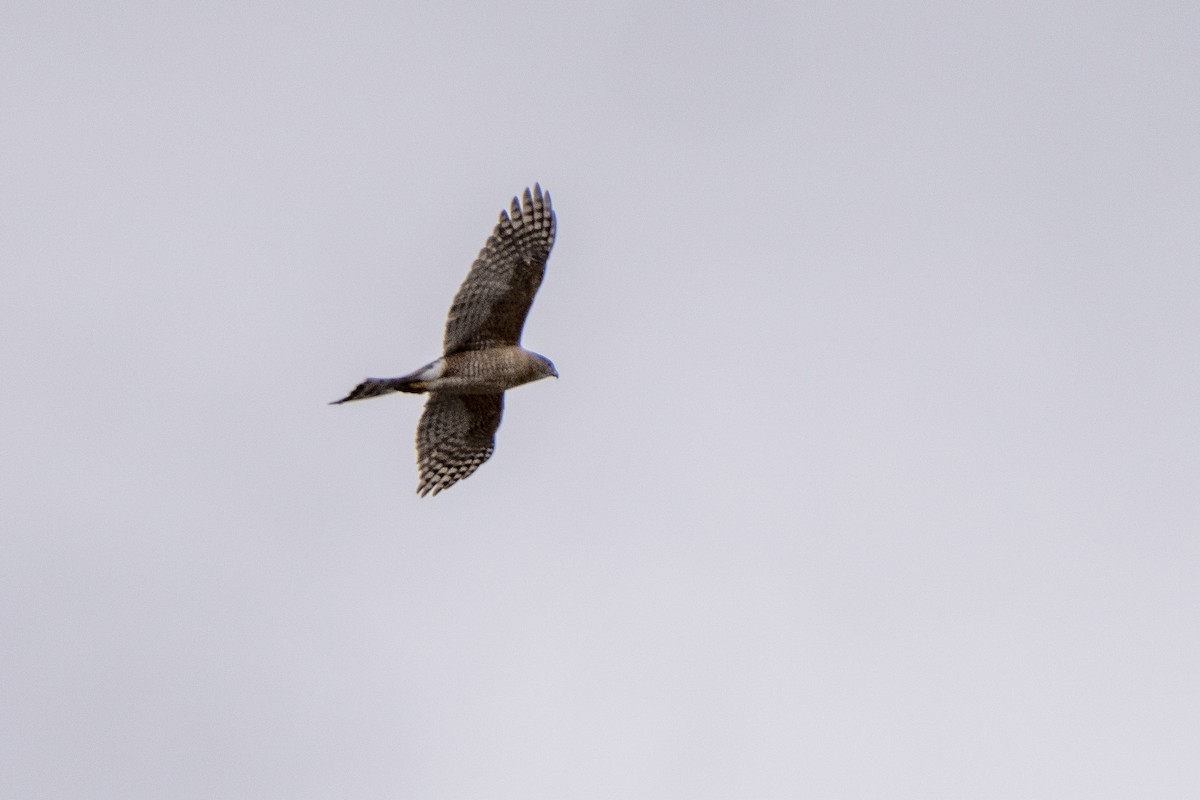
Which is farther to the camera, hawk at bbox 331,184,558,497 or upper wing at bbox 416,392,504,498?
upper wing at bbox 416,392,504,498

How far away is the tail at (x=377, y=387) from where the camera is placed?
1977cm

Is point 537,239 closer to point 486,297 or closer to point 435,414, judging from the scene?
point 486,297

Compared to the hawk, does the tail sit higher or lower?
lower

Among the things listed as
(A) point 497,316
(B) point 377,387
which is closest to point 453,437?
(A) point 497,316

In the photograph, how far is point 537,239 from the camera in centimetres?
2086

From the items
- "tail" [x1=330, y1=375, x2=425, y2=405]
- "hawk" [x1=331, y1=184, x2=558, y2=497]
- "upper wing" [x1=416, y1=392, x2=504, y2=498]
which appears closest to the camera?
"tail" [x1=330, y1=375, x2=425, y2=405]

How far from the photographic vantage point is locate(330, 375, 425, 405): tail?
19.8m

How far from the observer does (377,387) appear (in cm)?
1991

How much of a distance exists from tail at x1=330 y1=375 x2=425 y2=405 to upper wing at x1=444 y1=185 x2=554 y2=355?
0.87m

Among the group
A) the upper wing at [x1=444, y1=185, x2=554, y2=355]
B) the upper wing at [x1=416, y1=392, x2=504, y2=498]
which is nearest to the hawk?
the upper wing at [x1=444, y1=185, x2=554, y2=355]

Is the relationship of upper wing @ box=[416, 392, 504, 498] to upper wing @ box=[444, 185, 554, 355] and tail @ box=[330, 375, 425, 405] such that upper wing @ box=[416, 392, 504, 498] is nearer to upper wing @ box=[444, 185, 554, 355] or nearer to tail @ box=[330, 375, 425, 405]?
upper wing @ box=[444, 185, 554, 355]

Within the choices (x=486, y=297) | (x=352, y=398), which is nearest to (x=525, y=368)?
(x=486, y=297)

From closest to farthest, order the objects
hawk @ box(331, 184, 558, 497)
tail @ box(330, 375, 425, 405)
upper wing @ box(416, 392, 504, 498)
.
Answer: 1. tail @ box(330, 375, 425, 405)
2. hawk @ box(331, 184, 558, 497)
3. upper wing @ box(416, 392, 504, 498)

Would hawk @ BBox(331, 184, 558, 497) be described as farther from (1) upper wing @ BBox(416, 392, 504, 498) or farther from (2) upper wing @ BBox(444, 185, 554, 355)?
(1) upper wing @ BBox(416, 392, 504, 498)
